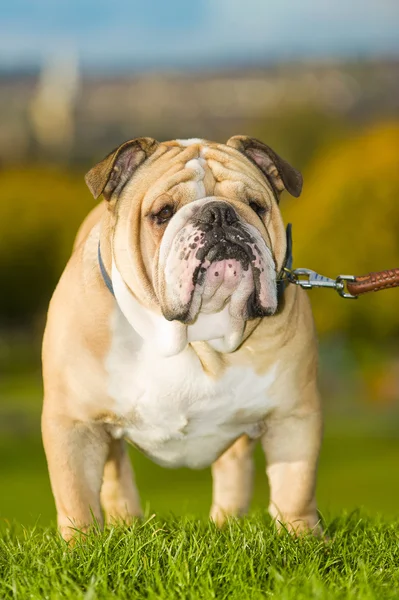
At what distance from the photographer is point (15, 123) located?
1967 centimetres

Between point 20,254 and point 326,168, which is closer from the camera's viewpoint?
point 326,168

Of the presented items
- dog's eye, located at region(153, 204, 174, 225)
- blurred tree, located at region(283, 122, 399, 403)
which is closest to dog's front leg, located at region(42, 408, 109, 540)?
dog's eye, located at region(153, 204, 174, 225)

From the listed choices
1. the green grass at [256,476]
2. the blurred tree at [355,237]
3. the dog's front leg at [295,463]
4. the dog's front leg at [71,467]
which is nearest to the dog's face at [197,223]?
the dog's front leg at [295,463]

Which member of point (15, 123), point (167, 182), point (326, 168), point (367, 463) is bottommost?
point (367, 463)

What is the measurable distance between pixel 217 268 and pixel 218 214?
0.63 ft

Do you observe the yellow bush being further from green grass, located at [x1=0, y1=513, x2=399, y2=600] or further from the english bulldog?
green grass, located at [x1=0, y1=513, x2=399, y2=600]

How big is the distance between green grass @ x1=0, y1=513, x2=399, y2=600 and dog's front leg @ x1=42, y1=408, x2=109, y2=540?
13cm

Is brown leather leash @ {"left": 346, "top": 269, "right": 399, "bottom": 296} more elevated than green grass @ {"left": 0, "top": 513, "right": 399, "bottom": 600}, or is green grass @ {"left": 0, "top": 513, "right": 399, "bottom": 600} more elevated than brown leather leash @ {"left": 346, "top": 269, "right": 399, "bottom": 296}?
brown leather leash @ {"left": 346, "top": 269, "right": 399, "bottom": 296}

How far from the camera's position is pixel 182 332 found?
354 centimetres

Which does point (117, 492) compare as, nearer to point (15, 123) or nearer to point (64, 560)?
point (64, 560)

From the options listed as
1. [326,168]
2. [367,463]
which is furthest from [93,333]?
[326,168]

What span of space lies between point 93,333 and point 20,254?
1696cm

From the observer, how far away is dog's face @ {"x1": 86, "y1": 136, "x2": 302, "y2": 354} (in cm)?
326

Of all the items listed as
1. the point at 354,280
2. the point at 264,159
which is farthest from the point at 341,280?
the point at 264,159
